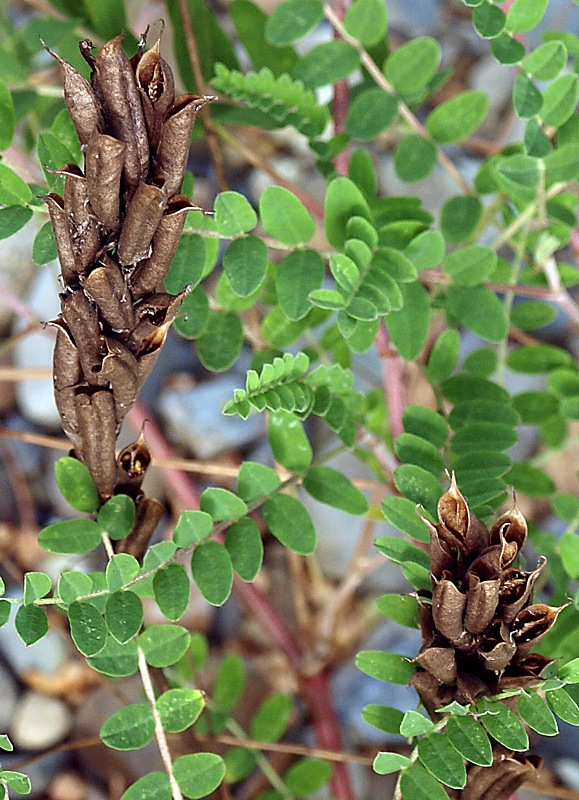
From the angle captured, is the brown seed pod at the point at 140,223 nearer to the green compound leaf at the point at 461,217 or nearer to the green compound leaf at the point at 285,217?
the green compound leaf at the point at 285,217

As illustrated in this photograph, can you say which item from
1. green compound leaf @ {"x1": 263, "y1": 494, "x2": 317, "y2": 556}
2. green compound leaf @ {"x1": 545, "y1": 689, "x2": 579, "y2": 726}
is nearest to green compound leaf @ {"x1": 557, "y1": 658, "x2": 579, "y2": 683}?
green compound leaf @ {"x1": 545, "y1": 689, "x2": 579, "y2": 726}

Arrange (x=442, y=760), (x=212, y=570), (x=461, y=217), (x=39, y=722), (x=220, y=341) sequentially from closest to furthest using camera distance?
1. (x=442, y=760)
2. (x=212, y=570)
3. (x=220, y=341)
4. (x=461, y=217)
5. (x=39, y=722)

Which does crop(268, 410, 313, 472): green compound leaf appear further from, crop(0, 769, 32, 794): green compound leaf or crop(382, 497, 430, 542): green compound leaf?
crop(0, 769, 32, 794): green compound leaf

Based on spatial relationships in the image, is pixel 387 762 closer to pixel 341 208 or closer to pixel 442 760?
pixel 442 760

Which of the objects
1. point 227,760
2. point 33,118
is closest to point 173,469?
point 227,760

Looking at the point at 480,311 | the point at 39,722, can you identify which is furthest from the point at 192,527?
the point at 39,722

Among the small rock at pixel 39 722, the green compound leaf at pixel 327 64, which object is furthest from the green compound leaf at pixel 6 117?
the small rock at pixel 39 722
